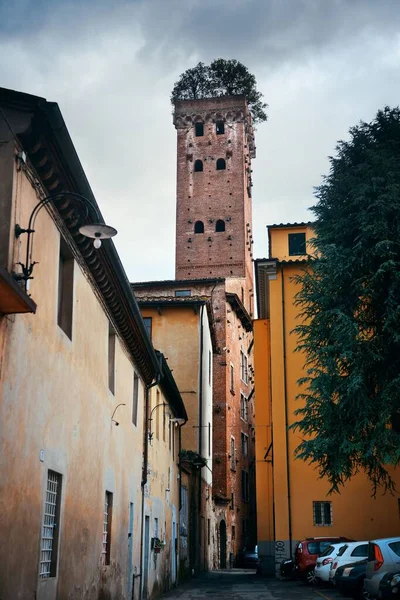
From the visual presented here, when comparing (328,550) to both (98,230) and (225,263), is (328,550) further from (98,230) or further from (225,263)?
(225,263)

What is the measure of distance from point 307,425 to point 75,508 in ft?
37.1

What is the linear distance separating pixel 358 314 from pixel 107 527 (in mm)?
9686

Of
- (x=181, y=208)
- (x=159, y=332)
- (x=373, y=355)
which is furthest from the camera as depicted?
(x=181, y=208)

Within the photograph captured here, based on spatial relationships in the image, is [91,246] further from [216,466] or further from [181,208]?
[181,208]

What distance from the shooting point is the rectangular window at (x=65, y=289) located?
10.3 m

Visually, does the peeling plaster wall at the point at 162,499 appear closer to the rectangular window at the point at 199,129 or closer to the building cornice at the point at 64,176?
the building cornice at the point at 64,176

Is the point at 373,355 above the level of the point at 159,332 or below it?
below

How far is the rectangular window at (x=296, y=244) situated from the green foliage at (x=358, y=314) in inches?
389

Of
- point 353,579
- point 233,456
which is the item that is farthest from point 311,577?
point 233,456

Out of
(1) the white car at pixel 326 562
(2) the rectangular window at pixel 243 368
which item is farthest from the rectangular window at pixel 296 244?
(2) the rectangular window at pixel 243 368

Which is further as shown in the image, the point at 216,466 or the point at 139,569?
the point at 216,466

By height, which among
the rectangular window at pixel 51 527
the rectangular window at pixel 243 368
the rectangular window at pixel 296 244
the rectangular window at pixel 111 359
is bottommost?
the rectangular window at pixel 51 527

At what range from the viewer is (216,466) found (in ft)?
149

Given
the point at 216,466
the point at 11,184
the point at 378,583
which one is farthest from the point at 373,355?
the point at 216,466
